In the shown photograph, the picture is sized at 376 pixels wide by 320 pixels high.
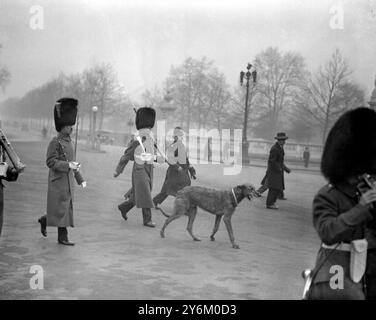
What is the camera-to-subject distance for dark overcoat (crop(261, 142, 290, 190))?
11.1 meters

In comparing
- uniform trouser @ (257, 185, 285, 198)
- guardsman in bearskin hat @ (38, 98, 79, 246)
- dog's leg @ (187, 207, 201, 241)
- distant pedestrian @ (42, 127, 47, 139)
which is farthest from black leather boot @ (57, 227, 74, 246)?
uniform trouser @ (257, 185, 285, 198)

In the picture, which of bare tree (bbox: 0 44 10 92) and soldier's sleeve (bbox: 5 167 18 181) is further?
bare tree (bbox: 0 44 10 92)

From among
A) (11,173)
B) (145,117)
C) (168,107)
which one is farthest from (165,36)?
(11,173)

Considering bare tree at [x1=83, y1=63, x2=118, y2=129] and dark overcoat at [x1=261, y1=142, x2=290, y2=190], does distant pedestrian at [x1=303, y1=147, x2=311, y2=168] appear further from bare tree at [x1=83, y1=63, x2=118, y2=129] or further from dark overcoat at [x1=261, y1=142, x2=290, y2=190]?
bare tree at [x1=83, y1=63, x2=118, y2=129]

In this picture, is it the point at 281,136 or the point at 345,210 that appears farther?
the point at 281,136

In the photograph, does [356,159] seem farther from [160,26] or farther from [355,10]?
[160,26]

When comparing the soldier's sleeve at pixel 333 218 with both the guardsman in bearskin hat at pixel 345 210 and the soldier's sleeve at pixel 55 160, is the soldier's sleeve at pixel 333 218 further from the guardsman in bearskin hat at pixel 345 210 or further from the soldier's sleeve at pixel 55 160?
the soldier's sleeve at pixel 55 160

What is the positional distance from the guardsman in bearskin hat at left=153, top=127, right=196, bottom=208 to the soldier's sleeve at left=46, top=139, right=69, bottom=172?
3202 mm

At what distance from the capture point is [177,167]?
970 centimetres

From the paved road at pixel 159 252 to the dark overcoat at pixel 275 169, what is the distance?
20cm

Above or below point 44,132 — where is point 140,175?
below

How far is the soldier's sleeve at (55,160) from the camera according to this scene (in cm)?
676

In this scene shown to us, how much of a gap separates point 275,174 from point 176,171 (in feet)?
8.36

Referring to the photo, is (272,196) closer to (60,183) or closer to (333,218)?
(60,183)
